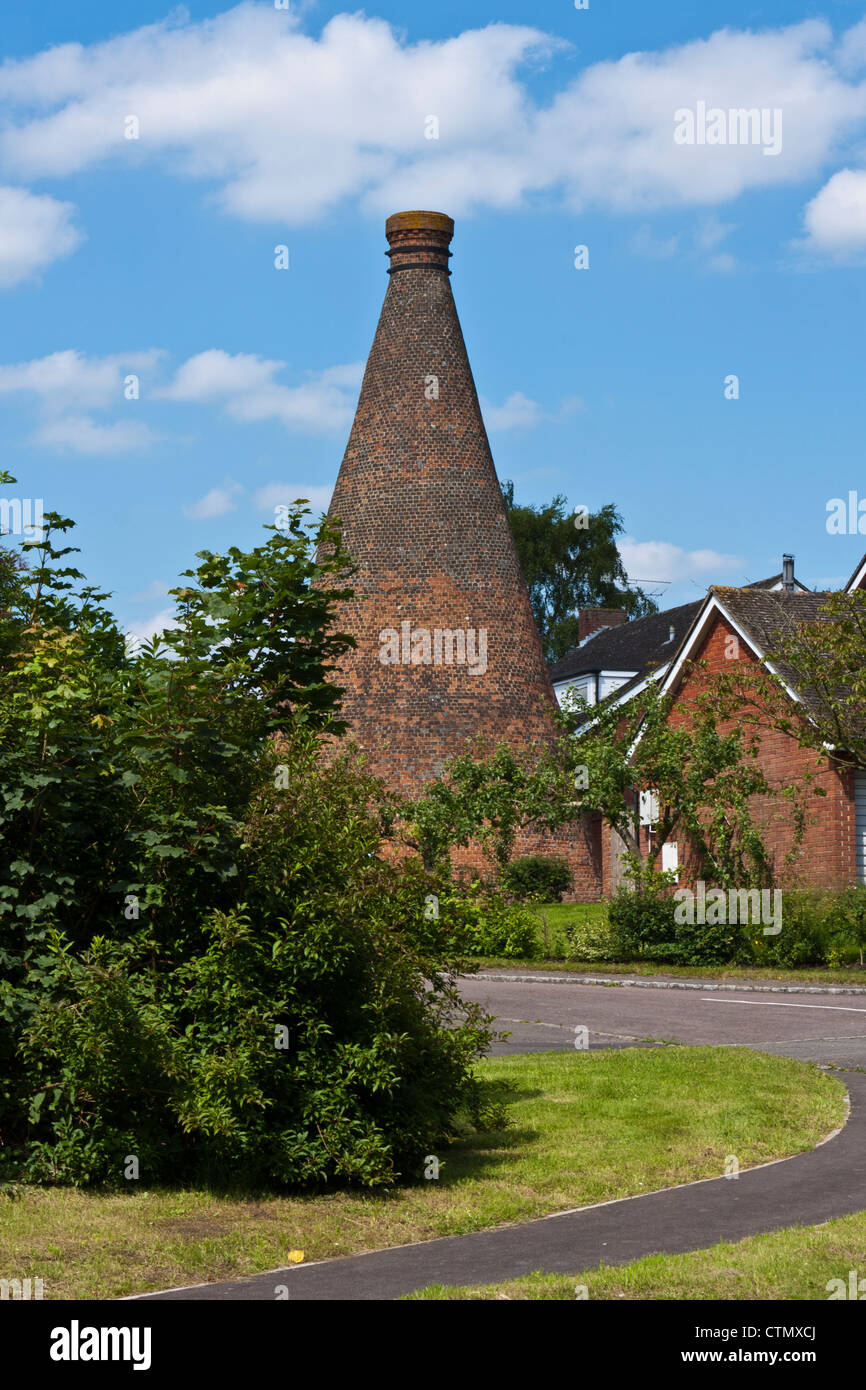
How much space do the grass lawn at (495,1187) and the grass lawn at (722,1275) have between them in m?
1.50

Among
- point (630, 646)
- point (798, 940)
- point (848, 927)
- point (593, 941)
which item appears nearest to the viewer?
point (798, 940)

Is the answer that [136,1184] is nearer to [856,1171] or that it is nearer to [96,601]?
[856,1171]

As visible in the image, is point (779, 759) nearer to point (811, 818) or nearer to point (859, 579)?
point (811, 818)

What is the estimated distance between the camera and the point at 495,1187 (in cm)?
981

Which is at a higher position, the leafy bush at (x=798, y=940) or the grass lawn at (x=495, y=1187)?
the leafy bush at (x=798, y=940)

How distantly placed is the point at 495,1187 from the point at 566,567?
72.4 metres

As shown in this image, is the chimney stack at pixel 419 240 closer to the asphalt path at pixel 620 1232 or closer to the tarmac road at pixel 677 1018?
the tarmac road at pixel 677 1018

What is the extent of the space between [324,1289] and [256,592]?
654cm

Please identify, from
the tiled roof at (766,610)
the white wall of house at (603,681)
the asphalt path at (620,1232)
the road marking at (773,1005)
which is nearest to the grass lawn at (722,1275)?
the asphalt path at (620,1232)

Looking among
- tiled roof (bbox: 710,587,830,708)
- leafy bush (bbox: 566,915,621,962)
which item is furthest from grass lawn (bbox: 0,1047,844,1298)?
tiled roof (bbox: 710,587,830,708)

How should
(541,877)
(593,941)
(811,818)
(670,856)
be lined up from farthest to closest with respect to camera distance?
(670,856), (541,877), (811,818), (593,941)

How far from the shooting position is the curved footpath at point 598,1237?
753 cm

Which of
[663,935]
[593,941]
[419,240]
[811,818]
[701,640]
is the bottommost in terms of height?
[593,941]

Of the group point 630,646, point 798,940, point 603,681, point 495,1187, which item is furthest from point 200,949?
point 630,646
